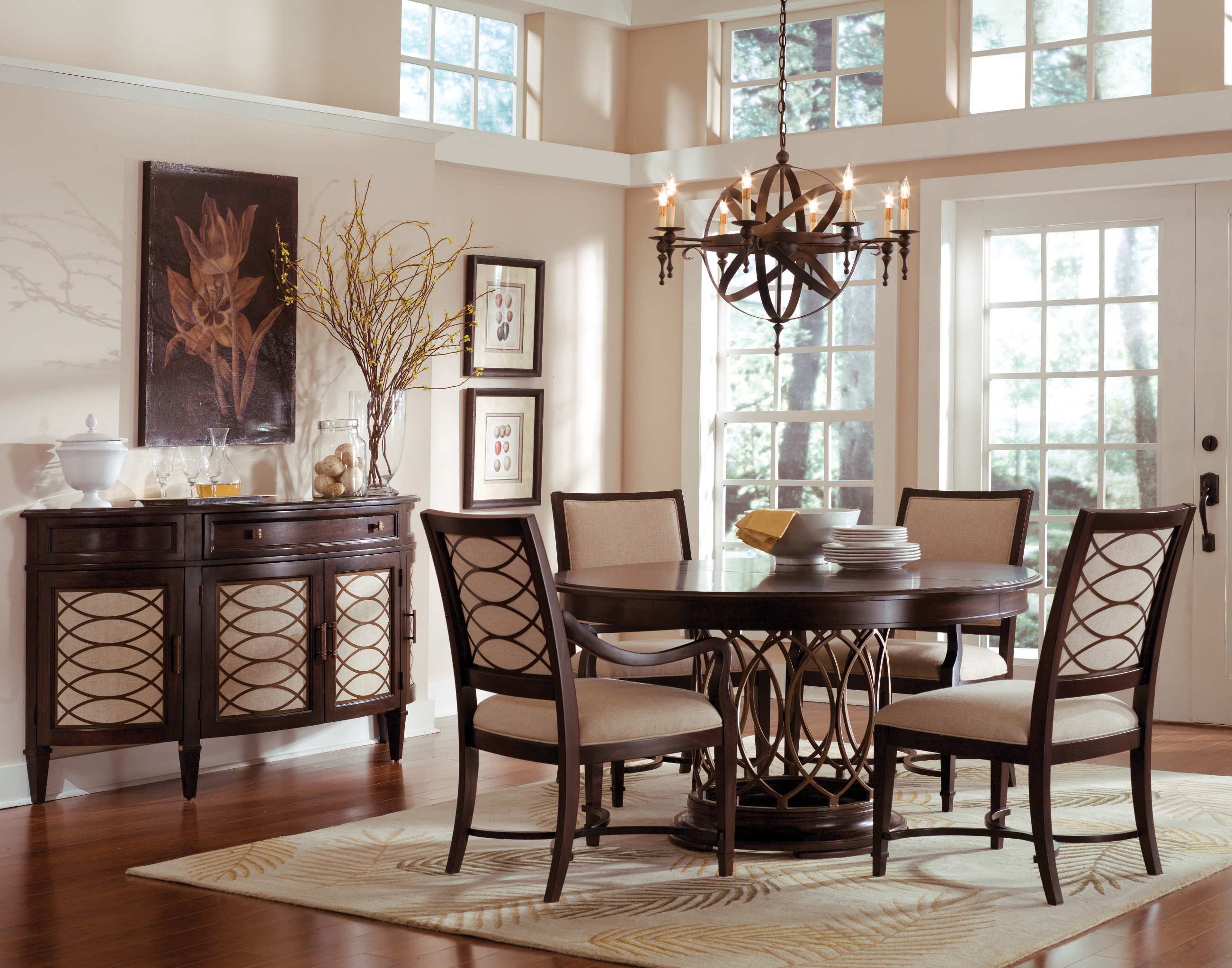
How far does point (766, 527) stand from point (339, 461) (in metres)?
1.72

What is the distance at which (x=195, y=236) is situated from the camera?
191 inches

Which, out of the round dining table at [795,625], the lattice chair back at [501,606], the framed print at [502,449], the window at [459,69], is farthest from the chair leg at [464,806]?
the window at [459,69]

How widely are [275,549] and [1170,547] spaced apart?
8.75ft

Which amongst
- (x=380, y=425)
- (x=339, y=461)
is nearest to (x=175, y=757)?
(x=339, y=461)

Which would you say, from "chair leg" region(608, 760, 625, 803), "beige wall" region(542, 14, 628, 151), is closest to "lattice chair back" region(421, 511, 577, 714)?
"chair leg" region(608, 760, 625, 803)

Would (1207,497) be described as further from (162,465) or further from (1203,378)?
(162,465)

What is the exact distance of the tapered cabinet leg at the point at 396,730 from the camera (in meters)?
5.01

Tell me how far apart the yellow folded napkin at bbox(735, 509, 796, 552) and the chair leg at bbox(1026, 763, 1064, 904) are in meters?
1.00

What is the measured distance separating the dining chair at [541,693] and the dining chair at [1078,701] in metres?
0.44

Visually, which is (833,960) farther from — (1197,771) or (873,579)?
(1197,771)

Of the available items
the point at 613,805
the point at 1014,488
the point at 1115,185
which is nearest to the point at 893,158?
the point at 1115,185

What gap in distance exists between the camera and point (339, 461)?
16.3 ft

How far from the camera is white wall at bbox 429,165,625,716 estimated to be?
19.4 ft

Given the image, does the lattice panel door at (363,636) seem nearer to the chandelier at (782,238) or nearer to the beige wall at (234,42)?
the chandelier at (782,238)
